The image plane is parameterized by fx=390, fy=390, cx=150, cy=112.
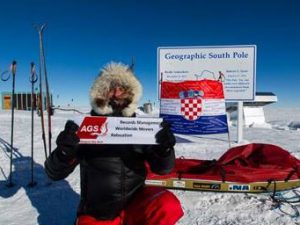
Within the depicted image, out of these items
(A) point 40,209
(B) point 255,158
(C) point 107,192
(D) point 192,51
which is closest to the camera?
(C) point 107,192

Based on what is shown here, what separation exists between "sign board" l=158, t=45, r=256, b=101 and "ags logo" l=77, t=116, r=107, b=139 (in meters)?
6.12

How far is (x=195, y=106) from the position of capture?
7738mm

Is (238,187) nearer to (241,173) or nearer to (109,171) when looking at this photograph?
(241,173)

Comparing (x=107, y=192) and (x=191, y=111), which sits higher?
(x=191, y=111)

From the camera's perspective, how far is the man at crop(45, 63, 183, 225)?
2.82 meters

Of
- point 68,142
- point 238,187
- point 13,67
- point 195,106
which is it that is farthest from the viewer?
point 195,106

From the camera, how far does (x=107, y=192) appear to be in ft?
9.48

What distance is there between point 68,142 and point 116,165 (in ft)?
1.37

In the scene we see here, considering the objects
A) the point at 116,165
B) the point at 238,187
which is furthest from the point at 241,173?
the point at 116,165

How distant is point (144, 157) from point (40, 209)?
1984mm

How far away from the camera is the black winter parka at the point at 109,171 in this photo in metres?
2.88

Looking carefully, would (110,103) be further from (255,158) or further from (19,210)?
(255,158)

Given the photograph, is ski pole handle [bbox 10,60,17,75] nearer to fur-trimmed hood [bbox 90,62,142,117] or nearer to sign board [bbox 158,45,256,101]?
fur-trimmed hood [bbox 90,62,142,117]

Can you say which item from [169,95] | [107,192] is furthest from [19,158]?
[107,192]
